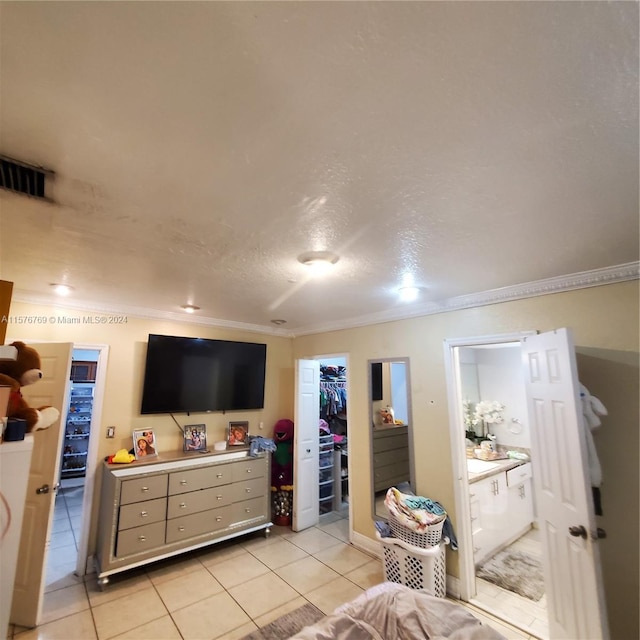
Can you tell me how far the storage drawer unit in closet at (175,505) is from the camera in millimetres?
2854

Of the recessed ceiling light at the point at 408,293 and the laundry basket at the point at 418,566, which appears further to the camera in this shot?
the recessed ceiling light at the point at 408,293

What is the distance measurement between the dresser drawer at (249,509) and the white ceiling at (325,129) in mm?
2854

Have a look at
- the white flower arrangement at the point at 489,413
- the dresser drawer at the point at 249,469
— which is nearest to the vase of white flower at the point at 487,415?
the white flower arrangement at the point at 489,413

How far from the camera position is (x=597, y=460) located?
1.93 metres

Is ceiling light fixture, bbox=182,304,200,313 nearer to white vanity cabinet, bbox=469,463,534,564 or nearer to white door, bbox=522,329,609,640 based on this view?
white door, bbox=522,329,609,640

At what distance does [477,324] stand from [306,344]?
7.69 feet

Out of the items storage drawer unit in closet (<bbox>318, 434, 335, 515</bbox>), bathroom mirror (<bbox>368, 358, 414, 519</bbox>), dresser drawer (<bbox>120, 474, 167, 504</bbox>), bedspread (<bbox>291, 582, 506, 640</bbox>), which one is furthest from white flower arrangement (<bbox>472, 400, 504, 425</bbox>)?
dresser drawer (<bbox>120, 474, 167, 504</bbox>)

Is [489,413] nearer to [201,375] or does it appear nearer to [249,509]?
[249,509]

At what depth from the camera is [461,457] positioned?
2830 millimetres

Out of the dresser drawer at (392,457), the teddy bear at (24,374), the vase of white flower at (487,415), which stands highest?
the teddy bear at (24,374)

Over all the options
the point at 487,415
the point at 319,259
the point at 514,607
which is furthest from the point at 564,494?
the point at 487,415

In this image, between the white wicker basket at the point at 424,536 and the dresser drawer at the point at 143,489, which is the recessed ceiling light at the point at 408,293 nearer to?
the white wicker basket at the point at 424,536

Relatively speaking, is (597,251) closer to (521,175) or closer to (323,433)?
(521,175)

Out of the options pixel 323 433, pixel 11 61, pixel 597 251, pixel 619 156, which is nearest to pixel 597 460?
pixel 597 251
